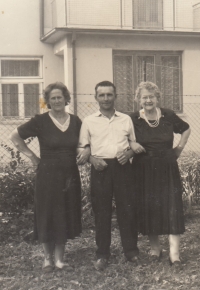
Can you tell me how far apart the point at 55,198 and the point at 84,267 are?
792 mm

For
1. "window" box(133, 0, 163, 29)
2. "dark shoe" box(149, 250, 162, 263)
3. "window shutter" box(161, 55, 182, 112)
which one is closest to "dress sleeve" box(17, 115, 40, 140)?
→ "dark shoe" box(149, 250, 162, 263)

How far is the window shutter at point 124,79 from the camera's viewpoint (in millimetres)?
14078

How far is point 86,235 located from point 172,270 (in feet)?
5.35

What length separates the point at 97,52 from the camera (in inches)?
540

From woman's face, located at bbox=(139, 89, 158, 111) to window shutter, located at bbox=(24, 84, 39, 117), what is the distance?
31.7ft

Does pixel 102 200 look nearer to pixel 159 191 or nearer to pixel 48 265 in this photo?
pixel 159 191

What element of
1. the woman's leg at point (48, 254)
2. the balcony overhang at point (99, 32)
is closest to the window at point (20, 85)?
the balcony overhang at point (99, 32)

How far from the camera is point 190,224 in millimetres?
6562

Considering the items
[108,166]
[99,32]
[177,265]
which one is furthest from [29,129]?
[99,32]

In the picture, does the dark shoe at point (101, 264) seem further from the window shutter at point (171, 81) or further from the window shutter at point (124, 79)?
the window shutter at point (171, 81)

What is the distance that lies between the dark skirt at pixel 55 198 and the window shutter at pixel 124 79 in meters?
9.52

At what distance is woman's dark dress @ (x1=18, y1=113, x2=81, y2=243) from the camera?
4.58 m

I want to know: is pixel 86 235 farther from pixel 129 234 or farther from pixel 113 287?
pixel 113 287

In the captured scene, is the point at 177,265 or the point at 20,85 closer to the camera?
the point at 177,265
